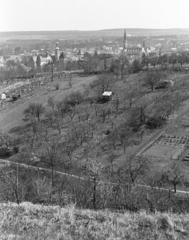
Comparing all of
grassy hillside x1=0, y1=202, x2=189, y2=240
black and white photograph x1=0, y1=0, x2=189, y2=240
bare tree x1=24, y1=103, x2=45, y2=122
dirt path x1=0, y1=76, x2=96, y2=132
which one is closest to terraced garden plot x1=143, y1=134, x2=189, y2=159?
black and white photograph x1=0, y1=0, x2=189, y2=240

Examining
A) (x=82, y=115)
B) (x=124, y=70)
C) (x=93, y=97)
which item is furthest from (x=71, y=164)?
(x=124, y=70)

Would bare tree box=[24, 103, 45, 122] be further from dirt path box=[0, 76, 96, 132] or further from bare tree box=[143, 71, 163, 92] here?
bare tree box=[143, 71, 163, 92]

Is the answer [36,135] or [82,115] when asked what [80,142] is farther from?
[82,115]

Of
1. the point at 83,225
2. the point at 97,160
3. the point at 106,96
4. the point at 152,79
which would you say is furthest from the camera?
the point at 152,79

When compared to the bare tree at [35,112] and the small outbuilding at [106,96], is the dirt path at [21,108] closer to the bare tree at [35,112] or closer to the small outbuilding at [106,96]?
the bare tree at [35,112]

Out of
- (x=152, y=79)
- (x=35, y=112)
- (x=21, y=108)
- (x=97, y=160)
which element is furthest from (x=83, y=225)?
(x=152, y=79)

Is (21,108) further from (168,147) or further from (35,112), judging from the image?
(168,147)

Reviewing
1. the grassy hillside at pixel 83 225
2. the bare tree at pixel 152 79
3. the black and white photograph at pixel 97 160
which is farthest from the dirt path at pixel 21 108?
the grassy hillside at pixel 83 225

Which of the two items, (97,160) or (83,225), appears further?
(97,160)
